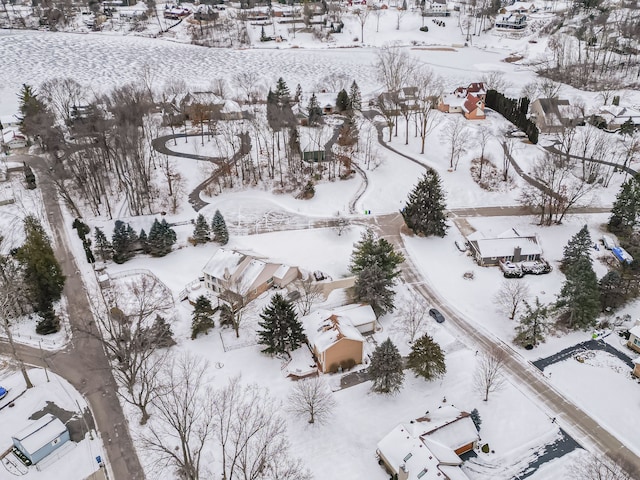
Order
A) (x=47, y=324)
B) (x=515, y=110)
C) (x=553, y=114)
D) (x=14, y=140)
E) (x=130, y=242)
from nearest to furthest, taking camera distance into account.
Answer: (x=47, y=324) → (x=130, y=242) → (x=14, y=140) → (x=553, y=114) → (x=515, y=110)

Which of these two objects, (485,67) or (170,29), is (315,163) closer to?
(485,67)

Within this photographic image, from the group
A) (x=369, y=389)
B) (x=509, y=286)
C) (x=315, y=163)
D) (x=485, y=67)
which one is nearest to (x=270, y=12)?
(x=485, y=67)

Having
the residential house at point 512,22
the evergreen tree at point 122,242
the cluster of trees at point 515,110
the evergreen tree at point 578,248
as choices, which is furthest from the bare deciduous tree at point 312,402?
the residential house at point 512,22

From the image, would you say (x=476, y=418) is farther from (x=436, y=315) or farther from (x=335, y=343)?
(x=335, y=343)

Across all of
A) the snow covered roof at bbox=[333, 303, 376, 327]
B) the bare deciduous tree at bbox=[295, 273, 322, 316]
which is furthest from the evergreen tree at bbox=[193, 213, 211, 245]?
the snow covered roof at bbox=[333, 303, 376, 327]

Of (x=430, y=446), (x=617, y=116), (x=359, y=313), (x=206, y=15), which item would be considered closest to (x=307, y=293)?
(x=359, y=313)

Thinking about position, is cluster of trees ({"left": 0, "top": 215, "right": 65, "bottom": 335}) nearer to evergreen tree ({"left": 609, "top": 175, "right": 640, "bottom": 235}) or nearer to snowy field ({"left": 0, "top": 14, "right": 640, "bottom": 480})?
snowy field ({"left": 0, "top": 14, "right": 640, "bottom": 480})

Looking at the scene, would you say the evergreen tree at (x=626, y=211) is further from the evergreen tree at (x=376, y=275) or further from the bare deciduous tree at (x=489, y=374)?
the evergreen tree at (x=376, y=275)
